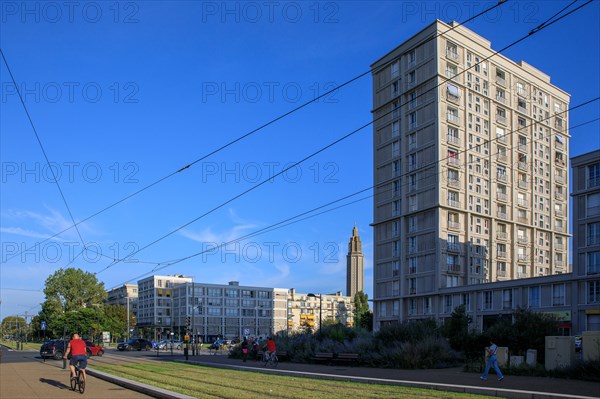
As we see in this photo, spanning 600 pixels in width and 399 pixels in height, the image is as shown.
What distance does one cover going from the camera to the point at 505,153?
277ft

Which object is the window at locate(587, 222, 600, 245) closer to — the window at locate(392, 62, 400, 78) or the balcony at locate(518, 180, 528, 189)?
the balcony at locate(518, 180, 528, 189)

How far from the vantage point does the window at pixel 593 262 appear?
189 ft

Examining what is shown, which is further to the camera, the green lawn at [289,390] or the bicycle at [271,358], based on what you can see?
the bicycle at [271,358]

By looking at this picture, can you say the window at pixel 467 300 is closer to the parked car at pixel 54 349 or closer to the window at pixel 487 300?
the window at pixel 487 300

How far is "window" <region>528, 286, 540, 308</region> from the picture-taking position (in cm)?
6431

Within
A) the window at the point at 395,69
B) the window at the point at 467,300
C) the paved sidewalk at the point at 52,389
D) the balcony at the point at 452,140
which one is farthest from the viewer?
the window at the point at 395,69

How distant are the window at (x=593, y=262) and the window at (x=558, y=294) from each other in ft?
12.9

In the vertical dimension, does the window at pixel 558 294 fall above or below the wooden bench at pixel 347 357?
above

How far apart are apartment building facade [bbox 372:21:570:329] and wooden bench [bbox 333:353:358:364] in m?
40.8

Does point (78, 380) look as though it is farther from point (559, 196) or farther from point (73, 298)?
point (73, 298)

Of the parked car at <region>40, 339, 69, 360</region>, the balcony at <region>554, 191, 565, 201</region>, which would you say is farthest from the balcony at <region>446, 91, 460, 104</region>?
the parked car at <region>40, 339, 69, 360</region>

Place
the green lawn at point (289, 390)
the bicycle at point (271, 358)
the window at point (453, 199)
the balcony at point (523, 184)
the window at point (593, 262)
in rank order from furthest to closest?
the balcony at point (523, 184), the window at point (453, 199), the window at point (593, 262), the bicycle at point (271, 358), the green lawn at point (289, 390)

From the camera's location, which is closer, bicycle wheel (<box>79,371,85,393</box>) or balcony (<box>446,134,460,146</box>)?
bicycle wheel (<box>79,371,85,393</box>)

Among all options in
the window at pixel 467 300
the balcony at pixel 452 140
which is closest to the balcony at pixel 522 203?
the balcony at pixel 452 140
